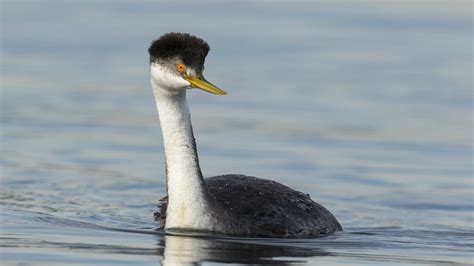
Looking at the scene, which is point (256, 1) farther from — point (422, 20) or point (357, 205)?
point (357, 205)

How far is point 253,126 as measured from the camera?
22516 mm

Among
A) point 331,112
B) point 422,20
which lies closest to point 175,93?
point 331,112

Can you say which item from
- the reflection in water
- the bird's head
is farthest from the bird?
the reflection in water

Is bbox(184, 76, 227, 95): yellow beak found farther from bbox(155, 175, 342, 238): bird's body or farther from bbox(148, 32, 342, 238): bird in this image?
bbox(155, 175, 342, 238): bird's body

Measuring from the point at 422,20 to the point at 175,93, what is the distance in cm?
2038

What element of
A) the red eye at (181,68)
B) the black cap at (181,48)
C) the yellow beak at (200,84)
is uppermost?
the black cap at (181,48)

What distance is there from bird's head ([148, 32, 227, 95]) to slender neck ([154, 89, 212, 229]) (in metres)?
0.16

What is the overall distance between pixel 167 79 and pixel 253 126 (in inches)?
333

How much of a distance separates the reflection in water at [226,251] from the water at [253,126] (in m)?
0.03

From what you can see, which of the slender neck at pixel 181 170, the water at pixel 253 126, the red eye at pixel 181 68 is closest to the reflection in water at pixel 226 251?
the water at pixel 253 126

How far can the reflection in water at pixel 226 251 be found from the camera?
13.2 metres

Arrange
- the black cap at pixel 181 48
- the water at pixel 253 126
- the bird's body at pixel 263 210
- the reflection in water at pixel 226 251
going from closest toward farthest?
the reflection in water at pixel 226 251 < the black cap at pixel 181 48 < the bird's body at pixel 263 210 < the water at pixel 253 126

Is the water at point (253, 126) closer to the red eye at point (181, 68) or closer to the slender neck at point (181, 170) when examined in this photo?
the slender neck at point (181, 170)

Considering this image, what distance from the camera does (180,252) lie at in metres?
13.4
